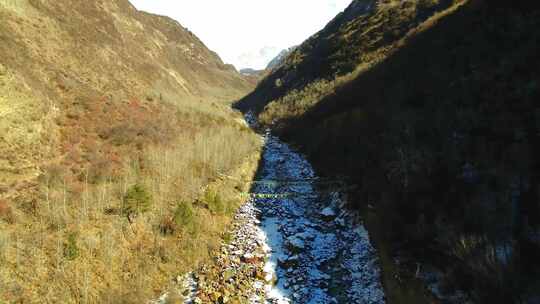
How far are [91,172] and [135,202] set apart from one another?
14.6ft

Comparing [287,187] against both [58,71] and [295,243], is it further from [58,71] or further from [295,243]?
[58,71]

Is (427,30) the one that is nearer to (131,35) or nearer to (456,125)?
(456,125)

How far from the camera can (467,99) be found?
45.1 feet

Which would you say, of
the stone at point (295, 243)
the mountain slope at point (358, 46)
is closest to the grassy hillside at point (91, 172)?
the stone at point (295, 243)

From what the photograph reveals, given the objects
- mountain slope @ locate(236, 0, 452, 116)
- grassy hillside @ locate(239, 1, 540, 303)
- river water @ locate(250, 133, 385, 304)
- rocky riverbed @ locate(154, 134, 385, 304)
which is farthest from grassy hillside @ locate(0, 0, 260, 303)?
mountain slope @ locate(236, 0, 452, 116)

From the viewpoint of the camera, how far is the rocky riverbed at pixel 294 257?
1136cm

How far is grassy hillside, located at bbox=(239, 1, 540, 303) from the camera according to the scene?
821 cm

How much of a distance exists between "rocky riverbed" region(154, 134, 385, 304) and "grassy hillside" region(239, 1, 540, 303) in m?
1.17

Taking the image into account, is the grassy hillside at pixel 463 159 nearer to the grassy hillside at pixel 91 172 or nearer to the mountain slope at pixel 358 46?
the grassy hillside at pixel 91 172

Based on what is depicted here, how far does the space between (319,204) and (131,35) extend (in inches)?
1613

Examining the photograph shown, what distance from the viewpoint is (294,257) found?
1384cm

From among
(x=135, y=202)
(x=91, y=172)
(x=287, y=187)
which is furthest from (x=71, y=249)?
(x=287, y=187)

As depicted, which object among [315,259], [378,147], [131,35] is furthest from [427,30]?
[131,35]

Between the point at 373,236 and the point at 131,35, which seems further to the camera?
the point at 131,35
